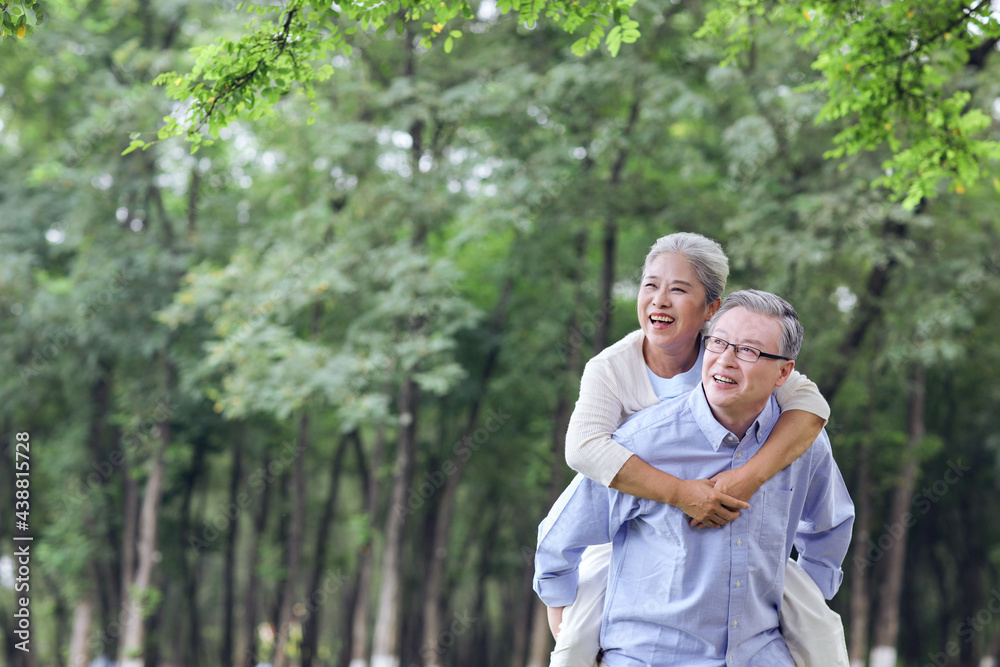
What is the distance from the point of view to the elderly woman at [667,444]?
2.65 metres

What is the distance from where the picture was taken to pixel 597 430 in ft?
9.37

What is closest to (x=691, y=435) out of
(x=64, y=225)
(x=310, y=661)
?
(x=64, y=225)

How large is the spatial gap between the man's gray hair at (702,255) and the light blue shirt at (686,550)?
0.44 m

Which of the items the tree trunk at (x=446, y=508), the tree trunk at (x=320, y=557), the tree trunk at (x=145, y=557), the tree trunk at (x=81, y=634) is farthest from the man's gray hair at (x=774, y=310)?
the tree trunk at (x=320, y=557)

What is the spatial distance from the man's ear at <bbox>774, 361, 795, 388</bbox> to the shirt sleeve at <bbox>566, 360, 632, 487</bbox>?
0.50 m

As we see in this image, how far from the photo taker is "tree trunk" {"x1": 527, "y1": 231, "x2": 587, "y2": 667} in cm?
1658

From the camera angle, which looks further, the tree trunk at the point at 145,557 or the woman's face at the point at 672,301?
the tree trunk at the point at 145,557

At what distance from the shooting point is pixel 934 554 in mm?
23328

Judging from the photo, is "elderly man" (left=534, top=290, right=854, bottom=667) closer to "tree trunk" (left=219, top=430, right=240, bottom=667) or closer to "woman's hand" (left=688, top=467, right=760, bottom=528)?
"woman's hand" (left=688, top=467, right=760, bottom=528)

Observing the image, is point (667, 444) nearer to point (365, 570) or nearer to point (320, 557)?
point (365, 570)

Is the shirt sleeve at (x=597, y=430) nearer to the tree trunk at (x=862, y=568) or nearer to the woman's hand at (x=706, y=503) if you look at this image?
the woman's hand at (x=706, y=503)

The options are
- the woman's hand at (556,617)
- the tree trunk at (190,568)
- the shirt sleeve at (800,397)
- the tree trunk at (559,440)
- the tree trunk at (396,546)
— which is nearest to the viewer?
the shirt sleeve at (800,397)

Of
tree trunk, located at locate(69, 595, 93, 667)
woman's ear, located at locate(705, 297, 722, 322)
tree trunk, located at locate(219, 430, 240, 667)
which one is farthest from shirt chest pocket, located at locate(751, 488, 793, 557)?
tree trunk, located at locate(219, 430, 240, 667)

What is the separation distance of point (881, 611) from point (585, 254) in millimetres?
8711
